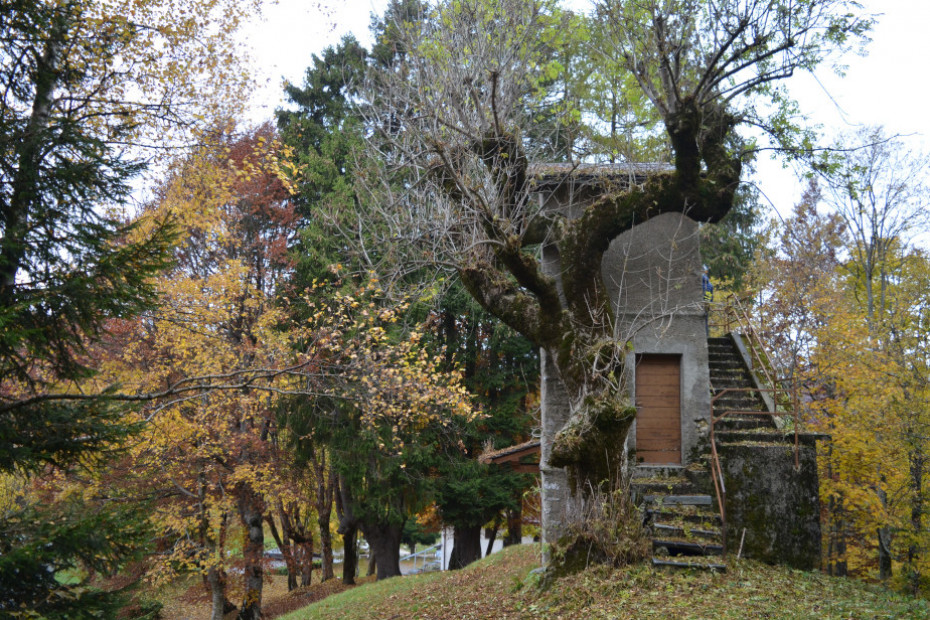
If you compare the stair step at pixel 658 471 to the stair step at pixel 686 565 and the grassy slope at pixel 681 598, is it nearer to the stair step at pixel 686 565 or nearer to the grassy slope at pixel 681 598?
the grassy slope at pixel 681 598

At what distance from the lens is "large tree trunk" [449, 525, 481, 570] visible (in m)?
20.0

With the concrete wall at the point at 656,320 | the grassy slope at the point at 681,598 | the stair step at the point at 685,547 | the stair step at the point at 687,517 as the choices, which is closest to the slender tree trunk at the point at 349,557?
the grassy slope at the point at 681,598

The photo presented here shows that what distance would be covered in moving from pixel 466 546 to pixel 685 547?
1194 cm

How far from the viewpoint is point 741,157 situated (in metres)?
10.8

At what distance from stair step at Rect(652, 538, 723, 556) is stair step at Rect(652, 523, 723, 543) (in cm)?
23

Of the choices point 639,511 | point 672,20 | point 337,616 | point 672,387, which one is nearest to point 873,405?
point 672,387

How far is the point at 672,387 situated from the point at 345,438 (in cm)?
873

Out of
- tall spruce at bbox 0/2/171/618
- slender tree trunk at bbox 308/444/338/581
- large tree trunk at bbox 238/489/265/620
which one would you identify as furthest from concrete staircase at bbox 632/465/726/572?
slender tree trunk at bbox 308/444/338/581

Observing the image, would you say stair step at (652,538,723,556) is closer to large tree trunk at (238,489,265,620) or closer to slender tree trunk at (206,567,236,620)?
slender tree trunk at (206,567,236,620)

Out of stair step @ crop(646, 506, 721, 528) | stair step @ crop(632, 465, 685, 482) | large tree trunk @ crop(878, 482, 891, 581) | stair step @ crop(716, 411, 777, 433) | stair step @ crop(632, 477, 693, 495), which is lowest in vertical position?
large tree trunk @ crop(878, 482, 891, 581)

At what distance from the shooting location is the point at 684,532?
970 cm

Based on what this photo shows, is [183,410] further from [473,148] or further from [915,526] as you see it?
[915,526]

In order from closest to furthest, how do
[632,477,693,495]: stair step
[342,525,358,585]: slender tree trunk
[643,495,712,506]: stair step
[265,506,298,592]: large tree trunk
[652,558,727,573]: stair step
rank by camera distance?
[652,558,727,573]: stair step < [643,495,712,506]: stair step < [632,477,693,495]: stair step < [265,506,298,592]: large tree trunk < [342,525,358,585]: slender tree trunk

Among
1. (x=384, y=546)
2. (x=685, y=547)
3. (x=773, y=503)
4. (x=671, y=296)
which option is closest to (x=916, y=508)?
(x=773, y=503)
